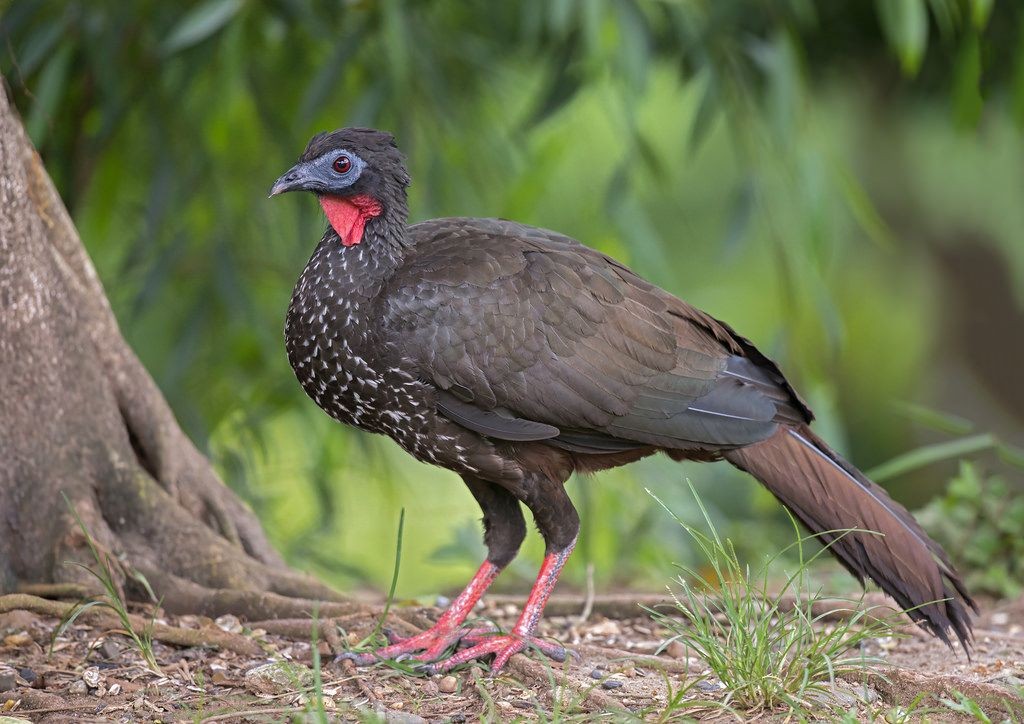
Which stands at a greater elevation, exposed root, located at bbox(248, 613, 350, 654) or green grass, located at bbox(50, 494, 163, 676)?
green grass, located at bbox(50, 494, 163, 676)

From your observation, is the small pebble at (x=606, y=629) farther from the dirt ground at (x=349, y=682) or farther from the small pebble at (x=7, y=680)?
the small pebble at (x=7, y=680)

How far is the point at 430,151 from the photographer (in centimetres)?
505

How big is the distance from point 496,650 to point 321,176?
1347 millimetres

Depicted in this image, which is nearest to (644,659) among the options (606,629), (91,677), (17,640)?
(606,629)

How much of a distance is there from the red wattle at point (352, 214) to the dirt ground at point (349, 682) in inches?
41.2

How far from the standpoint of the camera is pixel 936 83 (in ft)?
23.4

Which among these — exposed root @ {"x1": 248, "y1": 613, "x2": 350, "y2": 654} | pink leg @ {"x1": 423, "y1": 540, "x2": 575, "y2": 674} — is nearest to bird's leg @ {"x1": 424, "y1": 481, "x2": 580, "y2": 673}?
pink leg @ {"x1": 423, "y1": 540, "x2": 575, "y2": 674}

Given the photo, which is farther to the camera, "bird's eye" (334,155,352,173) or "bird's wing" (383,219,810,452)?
"bird's eye" (334,155,352,173)

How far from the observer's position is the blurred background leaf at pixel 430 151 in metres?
4.78

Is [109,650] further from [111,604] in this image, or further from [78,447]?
[78,447]

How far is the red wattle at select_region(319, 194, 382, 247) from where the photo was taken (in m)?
3.57

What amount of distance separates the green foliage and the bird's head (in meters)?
2.41

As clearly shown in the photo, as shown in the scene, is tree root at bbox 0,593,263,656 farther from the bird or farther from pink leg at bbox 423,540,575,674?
pink leg at bbox 423,540,575,674

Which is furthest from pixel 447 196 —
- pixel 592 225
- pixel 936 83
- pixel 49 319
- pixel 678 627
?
pixel 936 83
